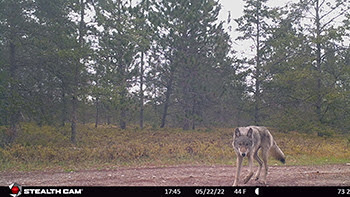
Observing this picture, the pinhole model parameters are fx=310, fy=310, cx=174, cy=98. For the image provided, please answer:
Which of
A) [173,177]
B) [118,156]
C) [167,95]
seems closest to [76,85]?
[118,156]

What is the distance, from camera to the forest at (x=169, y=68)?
14.7 m

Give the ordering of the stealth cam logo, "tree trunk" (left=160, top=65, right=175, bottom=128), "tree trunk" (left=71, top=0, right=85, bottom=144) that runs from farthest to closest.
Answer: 1. "tree trunk" (left=160, top=65, right=175, bottom=128)
2. "tree trunk" (left=71, top=0, right=85, bottom=144)
3. the stealth cam logo

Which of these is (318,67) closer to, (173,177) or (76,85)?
(76,85)

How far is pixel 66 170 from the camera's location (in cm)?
980

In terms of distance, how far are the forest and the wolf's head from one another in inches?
399

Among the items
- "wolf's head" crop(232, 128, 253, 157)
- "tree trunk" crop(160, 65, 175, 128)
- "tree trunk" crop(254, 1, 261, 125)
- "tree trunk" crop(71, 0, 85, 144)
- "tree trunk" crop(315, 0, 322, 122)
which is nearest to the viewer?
"wolf's head" crop(232, 128, 253, 157)

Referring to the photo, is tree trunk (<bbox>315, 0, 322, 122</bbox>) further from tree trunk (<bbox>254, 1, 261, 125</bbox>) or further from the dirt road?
the dirt road

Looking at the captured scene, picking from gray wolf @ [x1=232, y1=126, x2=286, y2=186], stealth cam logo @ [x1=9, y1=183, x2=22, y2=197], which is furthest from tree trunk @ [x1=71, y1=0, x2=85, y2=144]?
gray wolf @ [x1=232, y1=126, x2=286, y2=186]

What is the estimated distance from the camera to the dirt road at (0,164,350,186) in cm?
741

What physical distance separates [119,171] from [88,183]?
210 cm

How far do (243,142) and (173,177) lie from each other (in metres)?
2.29

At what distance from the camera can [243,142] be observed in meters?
6.95

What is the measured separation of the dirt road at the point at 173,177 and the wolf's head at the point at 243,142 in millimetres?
931

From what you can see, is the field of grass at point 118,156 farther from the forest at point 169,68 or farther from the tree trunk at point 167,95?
the tree trunk at point 167,95
